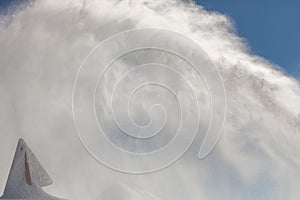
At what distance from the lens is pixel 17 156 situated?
211 ft

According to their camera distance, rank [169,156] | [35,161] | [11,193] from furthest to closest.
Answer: [169,156], [35,161], [11,193]

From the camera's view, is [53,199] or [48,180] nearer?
[53,199]

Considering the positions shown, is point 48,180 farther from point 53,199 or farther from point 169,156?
point 169,156

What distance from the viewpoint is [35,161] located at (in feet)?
215

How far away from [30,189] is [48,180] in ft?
19.7

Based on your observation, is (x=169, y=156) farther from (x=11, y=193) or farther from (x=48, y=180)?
(x=11, y=193)

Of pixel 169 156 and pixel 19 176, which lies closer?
pixel 19 176

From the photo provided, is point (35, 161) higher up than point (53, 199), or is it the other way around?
point (35, 161)

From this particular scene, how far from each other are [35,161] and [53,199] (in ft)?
20.2

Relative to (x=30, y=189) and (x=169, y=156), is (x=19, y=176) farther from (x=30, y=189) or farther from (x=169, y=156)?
(x=169, y=156)

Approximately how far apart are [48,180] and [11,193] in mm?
7788

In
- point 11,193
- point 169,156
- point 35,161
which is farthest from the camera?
point 169,156

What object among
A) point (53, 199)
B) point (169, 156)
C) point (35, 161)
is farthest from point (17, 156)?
point (169, 156)

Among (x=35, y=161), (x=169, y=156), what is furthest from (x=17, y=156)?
(x=169, y=156)
